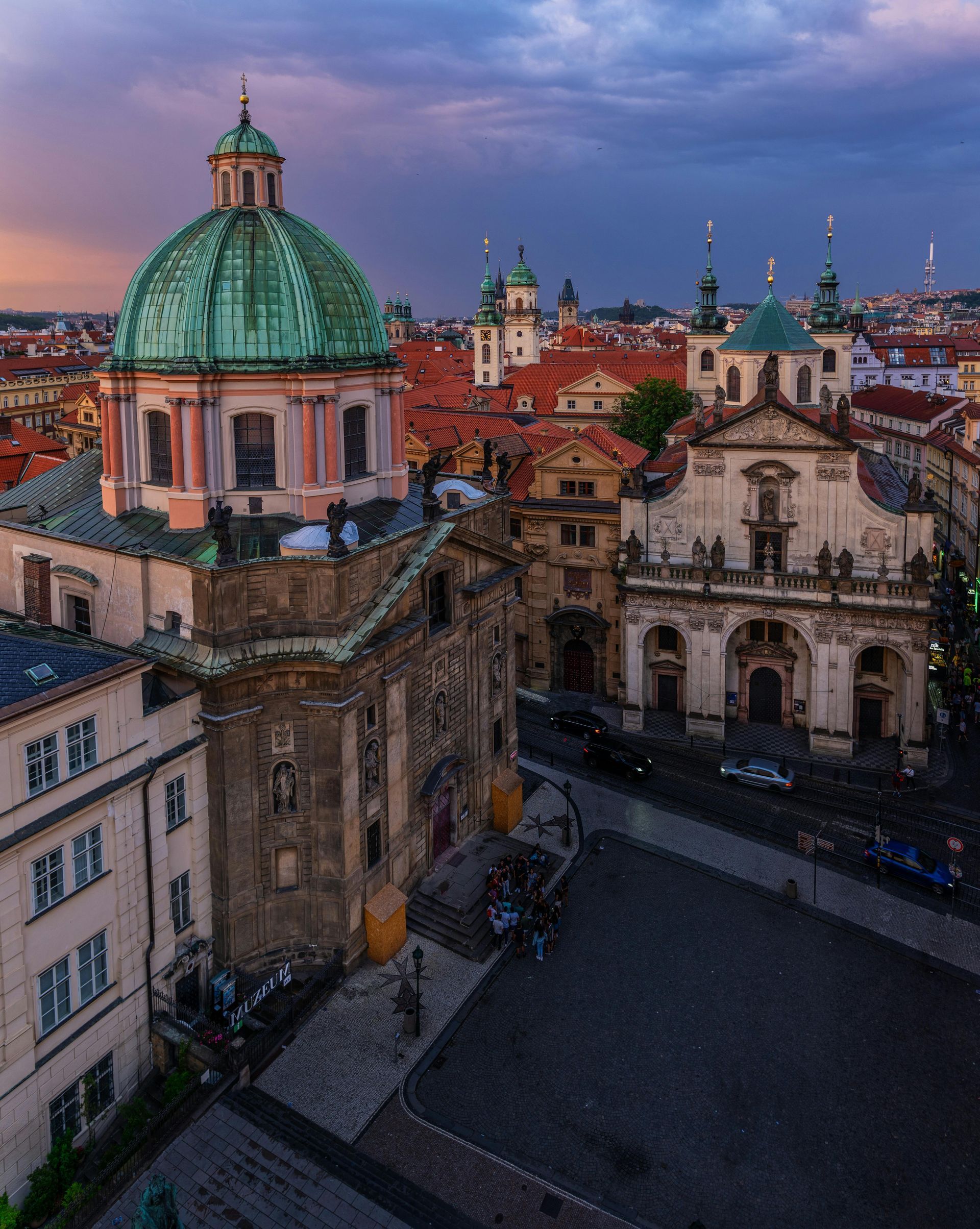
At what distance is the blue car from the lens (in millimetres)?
38812

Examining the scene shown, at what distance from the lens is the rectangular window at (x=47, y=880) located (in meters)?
24.3

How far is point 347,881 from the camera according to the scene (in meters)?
32.4

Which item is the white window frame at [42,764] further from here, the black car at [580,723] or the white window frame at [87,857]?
the black car at [580,723]

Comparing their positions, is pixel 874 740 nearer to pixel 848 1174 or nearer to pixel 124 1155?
pixel 848 1174

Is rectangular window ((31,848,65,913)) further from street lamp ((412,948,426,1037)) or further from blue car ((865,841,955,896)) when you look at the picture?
blue car ((865,841,955,896))

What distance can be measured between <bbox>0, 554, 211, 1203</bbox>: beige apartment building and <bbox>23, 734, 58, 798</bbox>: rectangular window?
0.12 feet

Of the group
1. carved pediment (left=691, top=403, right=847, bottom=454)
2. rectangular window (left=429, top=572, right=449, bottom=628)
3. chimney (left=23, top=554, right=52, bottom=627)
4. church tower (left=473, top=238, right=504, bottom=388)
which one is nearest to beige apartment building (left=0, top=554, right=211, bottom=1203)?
chimney (left=23, top=554, right=52, bottom=627)

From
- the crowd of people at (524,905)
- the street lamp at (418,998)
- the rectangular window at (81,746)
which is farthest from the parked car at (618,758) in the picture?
the rectangular window at (81,746)

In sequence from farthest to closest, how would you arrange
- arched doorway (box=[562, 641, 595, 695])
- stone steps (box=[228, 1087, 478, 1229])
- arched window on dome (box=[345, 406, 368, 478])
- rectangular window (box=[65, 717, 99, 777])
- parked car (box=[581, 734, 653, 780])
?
1. arched doorway (box=[562, 641, 595, 695])
2. parked car (box=[581, 734, 653, 780])
3. arched window on dome (box=[345, 406, 368, 478])
4. rectangular window (box=[65, 717, 99, 777])
5. stone steps (box=[228, 1087, 478, 1229])

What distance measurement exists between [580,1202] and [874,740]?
108ft

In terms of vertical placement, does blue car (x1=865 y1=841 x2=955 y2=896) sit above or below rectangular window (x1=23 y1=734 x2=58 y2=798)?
below

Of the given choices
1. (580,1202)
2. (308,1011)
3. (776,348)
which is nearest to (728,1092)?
(580,1202)

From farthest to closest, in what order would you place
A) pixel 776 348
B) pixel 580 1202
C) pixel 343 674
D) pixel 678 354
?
pixel 678 354 < pixel 776 348 < pixel 343 674 < pixel 580 1202

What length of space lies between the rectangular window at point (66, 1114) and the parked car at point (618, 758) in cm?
2857
